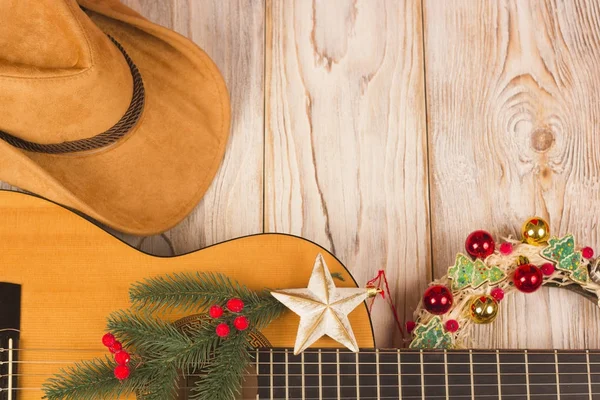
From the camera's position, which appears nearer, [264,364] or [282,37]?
[264,364]

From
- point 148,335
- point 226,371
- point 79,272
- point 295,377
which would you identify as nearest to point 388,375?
point 295,377

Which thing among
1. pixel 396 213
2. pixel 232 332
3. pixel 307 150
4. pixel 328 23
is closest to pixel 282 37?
pixel 328 23

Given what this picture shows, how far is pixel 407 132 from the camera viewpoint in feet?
3.11

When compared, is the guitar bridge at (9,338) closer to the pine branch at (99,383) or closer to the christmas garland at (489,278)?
the pine branch at (99,383)

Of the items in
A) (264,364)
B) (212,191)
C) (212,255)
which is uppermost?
(212,191)

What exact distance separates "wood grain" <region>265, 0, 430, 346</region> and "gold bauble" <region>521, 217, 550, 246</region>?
0.17 meters

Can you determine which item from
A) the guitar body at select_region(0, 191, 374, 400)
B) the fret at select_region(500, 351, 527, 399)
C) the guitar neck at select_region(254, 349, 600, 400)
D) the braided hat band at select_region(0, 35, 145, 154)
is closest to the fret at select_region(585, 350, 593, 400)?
the guitar neck at select_region(254, 349, 600, 400)

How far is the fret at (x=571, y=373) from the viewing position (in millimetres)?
787

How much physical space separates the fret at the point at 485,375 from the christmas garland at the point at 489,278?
0.15ft

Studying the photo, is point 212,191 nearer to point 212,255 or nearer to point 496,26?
point 212,255

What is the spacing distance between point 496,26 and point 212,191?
0.61 m

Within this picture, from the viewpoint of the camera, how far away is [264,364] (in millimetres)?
737

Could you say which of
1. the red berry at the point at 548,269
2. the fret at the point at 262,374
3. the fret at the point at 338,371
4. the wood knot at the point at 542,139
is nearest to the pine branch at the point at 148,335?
the fret at the point at 262,374

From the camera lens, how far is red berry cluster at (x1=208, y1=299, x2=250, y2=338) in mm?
689
